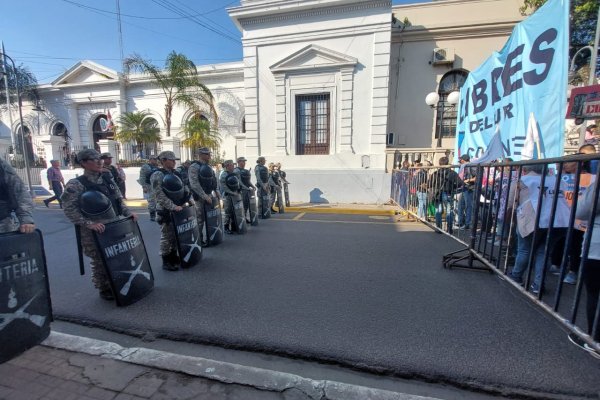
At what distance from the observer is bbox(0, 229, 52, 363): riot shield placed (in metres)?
2.13

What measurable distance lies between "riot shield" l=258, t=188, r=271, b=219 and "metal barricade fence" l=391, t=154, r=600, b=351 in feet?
13.5

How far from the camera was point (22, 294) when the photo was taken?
2244 millimetres

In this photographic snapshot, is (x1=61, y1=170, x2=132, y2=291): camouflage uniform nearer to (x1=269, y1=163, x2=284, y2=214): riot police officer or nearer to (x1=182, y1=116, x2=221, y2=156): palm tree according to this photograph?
(x1=269, y1=163, x2=284, y2=214): riot police officer

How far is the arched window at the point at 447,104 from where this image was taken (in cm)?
1252

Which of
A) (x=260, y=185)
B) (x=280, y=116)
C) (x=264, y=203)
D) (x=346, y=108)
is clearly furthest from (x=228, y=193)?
(x=346, y=108)

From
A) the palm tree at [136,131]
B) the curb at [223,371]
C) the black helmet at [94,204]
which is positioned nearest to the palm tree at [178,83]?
the palm tree at [136,131]

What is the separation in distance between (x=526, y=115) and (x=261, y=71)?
987cm

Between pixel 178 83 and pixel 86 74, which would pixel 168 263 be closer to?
pixel 178 83

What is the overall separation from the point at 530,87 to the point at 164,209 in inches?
239

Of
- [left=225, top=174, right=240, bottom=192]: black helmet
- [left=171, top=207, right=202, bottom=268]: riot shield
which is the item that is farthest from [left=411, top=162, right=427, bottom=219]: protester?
[left=171, top=207, right=202, bottom=268]: riot shield

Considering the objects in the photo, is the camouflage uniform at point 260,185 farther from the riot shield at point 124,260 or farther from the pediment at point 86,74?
the pediment at point 86,74

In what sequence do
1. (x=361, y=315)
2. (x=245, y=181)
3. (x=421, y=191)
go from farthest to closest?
(x=245, y=181)
(x=421, y=191)
(x=361, y=315)

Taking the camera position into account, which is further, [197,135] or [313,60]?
[197,135]

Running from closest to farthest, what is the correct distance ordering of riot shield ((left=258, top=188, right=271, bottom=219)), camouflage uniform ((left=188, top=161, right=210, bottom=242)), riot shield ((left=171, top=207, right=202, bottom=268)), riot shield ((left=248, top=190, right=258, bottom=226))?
1. riot shield ((left=171, top=207, right=202, bottom=268))
2. camouflage uniform ((left=188, top=161, right=210, bottom=242))
3. riot shield ((left=248, top=190, right=258, bottom=226))
4. riot shield ((left=258, top=188, right=271, bottom=219))
